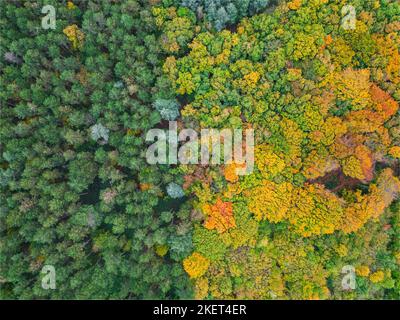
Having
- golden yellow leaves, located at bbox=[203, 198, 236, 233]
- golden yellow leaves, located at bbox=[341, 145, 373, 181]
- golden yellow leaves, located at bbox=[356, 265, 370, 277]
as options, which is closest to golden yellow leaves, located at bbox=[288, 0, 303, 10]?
golden yellow leaves, located at bbox=[341, 145, 373, 181]

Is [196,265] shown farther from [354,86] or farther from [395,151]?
[354,86]

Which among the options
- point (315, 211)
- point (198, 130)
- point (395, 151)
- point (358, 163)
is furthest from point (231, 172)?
point (395, 151)

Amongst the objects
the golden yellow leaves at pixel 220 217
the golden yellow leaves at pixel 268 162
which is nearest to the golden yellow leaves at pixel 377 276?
the golden yellow leaves at pixel 268 162

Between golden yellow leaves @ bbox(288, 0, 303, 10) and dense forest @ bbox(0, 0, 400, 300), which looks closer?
dense forest @ bbox(0, 0, 400, 300)

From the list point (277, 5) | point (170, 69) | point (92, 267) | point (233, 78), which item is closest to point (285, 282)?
point (92, 267)

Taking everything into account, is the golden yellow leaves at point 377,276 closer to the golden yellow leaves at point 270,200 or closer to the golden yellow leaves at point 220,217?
the golden yellow leaves at point 270,200

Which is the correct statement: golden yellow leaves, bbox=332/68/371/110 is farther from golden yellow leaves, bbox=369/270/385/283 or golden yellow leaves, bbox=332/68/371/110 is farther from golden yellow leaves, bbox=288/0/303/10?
golden yellow leaves, bbox=369/270/385/283

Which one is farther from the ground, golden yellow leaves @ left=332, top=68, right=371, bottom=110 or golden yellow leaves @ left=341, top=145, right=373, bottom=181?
golden yellow leaves @ left=332, top=68, right=371, bottom=110

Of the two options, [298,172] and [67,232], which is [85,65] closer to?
[67,232]
